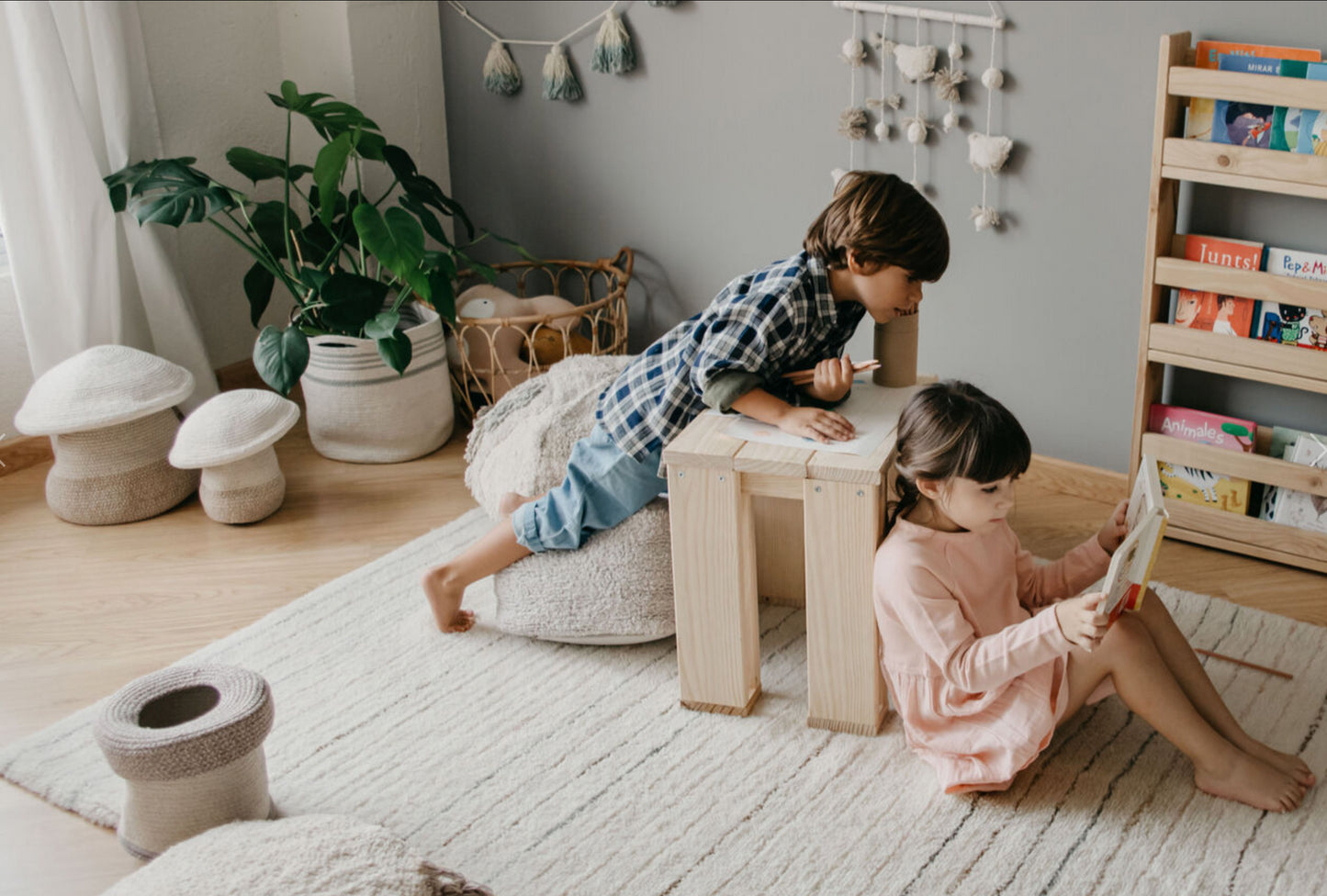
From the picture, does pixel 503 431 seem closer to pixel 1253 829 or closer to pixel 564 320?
pixel 564 320

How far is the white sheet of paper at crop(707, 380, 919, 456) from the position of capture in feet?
5.67

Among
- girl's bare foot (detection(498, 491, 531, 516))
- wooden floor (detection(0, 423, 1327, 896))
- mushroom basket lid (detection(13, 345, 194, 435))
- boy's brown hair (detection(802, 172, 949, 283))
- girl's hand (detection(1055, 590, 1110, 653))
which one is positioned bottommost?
wooden floor (detection(0, 423, 1327, 896))

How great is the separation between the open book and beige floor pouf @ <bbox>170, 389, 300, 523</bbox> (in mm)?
1636

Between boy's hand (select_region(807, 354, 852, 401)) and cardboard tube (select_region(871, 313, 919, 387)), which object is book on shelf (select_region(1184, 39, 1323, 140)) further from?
boy's hand (select_region(807, 354, 852, 401))

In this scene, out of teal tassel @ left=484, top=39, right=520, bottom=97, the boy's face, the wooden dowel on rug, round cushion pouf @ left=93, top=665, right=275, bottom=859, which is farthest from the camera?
teal tassel @ left=484, top=39, right=520, bottom=97

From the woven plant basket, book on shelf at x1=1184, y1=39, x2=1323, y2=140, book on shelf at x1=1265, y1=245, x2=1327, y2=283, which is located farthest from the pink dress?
the woven plant basket

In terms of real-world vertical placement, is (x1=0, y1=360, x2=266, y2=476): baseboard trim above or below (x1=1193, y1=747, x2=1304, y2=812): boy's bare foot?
above

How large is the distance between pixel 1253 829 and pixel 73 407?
7.07 ft

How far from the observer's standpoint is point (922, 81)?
2463 millimetres

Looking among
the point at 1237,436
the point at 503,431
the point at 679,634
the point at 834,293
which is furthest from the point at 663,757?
the point at 1237,436

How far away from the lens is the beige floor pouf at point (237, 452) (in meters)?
2.48

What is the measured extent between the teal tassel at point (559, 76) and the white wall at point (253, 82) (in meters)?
0.40

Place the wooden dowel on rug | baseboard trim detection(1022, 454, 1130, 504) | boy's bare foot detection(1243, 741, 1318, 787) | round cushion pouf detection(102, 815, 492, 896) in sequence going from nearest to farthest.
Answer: round cushion pouf detection(102, 815, 492, 896), boy's bare foot detection(1243, 741, 1318, 787), the wooden dowel on rug, baseboard trim detection(1022, 454, 1130, 504)

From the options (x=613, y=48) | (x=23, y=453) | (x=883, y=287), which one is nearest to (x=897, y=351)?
(x=883, y=287)
